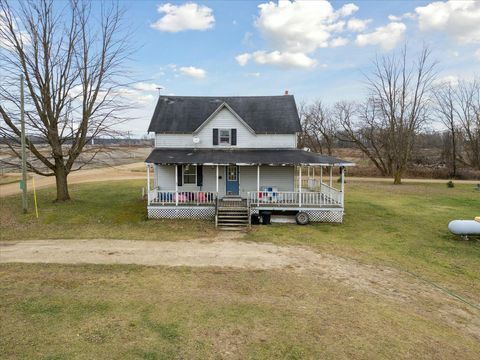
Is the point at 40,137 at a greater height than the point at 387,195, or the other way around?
the point at 40,137

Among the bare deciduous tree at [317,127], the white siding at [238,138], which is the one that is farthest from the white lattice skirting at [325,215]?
the bare deciduous tree at [317,127]

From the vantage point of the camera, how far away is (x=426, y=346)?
6574mm

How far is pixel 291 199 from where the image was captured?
1888cm

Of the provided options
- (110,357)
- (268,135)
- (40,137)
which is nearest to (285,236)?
(268,135)

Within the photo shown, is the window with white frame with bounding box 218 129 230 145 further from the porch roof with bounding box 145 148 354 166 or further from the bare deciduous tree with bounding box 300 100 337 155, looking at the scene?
the bare deciduous tree with bounding box 300 100 337 155

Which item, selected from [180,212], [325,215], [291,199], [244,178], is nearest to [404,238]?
[325,215]

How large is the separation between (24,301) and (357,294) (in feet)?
29.8

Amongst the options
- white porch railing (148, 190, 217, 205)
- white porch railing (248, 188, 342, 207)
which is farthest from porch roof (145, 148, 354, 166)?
white porch railing (148, 190, 217, 205)

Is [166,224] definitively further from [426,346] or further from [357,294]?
[426,346]

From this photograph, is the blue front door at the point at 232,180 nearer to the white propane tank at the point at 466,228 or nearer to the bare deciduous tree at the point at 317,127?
the white propane tank at the point at 466,228

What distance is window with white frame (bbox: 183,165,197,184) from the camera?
20.5m

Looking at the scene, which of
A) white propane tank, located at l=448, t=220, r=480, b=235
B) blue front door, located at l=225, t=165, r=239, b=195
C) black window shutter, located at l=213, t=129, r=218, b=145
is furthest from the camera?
black window shutter, located at l=213, t=129, r=218, b=145

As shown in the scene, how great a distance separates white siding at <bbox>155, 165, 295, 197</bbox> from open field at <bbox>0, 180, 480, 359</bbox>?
5016 mm

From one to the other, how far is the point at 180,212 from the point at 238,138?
651 cm
